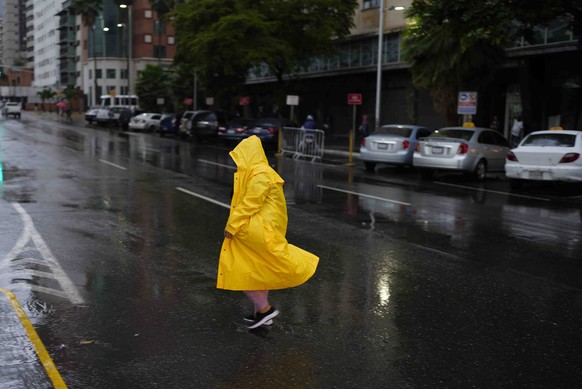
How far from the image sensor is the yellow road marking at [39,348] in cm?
422

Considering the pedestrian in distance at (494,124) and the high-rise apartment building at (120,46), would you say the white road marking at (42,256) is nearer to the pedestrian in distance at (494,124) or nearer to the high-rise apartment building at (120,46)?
the pedestrian in distance at (494,124)

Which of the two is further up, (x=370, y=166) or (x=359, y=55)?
(x=359, y=55)

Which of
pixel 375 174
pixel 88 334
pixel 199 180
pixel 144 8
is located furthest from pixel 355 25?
pixel 144 8

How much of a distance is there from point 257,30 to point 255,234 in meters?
28.8

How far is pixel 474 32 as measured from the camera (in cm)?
1630

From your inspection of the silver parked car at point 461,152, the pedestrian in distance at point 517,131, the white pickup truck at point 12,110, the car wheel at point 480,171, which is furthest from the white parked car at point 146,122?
the car wheel at point 480,171

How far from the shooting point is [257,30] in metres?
32.4

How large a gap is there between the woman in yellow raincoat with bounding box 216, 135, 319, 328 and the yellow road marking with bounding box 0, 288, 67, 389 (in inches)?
53.3

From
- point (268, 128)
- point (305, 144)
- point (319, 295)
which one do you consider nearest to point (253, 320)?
point (319, 295)

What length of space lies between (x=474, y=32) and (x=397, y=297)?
38.6 ft

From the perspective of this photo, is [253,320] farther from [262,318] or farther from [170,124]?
[170,124]

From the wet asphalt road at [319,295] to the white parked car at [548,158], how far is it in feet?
7.35

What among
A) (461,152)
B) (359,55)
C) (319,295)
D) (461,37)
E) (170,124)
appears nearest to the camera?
(319,295)

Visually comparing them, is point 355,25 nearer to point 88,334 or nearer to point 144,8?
point 88,334
